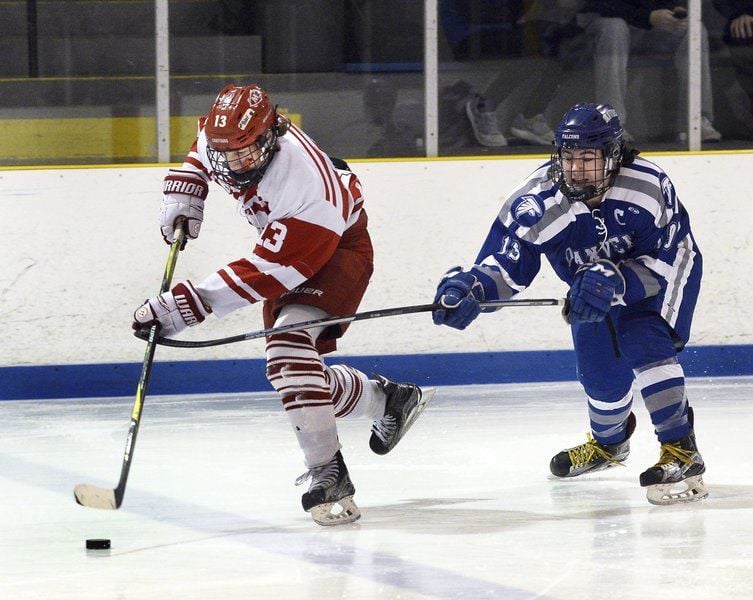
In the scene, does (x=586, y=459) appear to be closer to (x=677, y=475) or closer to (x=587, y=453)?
(x=587, y=453)

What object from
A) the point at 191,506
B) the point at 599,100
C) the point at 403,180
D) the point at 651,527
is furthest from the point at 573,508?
the point at 599,100

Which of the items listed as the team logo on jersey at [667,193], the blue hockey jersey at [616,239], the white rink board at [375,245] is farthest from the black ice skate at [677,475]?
the white rink board at [375,245]

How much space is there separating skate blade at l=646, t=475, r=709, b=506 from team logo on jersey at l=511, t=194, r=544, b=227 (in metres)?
0.65

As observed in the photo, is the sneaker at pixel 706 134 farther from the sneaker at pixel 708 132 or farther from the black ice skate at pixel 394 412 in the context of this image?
the black ice skate at pixel 394 412

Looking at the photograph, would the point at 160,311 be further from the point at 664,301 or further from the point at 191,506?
the point at 664,301

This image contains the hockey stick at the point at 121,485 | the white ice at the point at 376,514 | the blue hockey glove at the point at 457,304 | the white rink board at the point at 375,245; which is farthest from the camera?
the white rink board at the point at 375,245

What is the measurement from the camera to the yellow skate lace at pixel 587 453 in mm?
3395

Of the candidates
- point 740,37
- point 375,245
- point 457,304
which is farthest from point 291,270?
point 740,37

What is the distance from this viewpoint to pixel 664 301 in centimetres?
316

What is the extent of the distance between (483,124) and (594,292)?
2.02 meters

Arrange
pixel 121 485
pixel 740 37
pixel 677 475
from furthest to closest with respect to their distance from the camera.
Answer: pixel 740 37, pixel 677 475, pixel 121 485

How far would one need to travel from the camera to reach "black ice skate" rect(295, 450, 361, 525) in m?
2.94

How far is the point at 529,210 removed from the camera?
10.2ft

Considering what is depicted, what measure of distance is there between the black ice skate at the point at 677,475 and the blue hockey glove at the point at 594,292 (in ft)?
1.20
